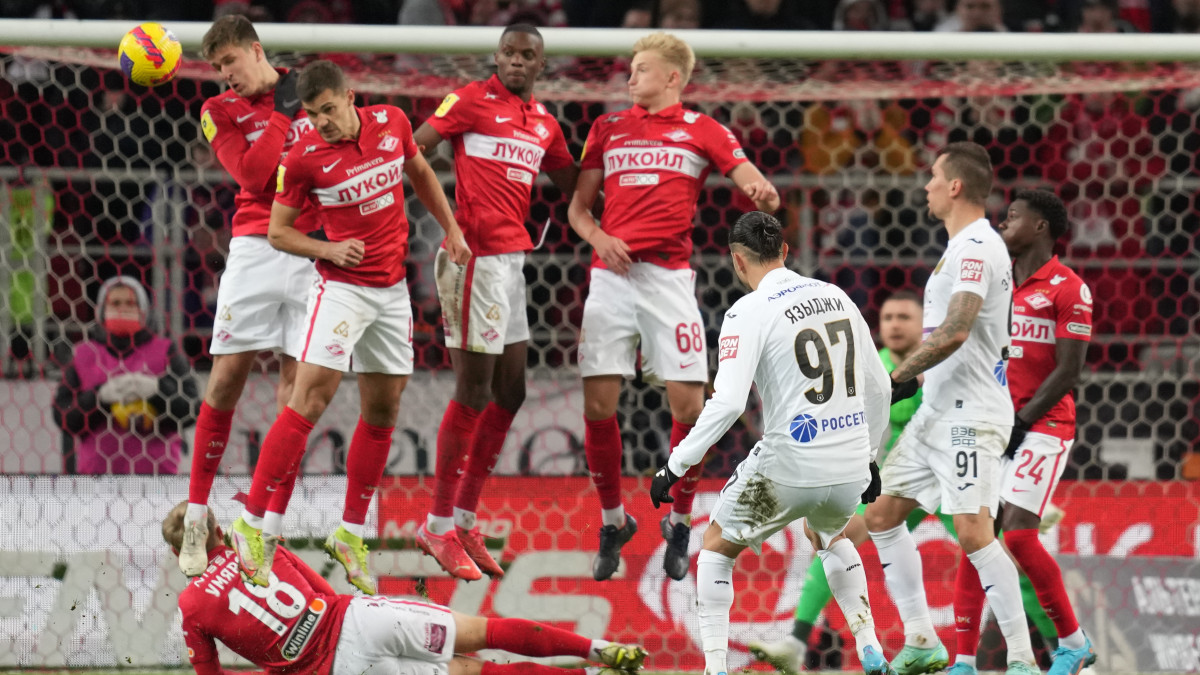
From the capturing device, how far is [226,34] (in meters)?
5.56

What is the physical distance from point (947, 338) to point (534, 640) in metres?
2.21

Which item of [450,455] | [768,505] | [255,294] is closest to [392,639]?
[450,455]

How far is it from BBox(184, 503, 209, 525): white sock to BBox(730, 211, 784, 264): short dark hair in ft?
8.62

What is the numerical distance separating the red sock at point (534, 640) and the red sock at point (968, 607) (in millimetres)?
1672

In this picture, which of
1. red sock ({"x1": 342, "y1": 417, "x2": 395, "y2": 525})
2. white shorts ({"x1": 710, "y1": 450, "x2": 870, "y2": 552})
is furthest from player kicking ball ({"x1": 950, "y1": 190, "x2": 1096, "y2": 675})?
red sock ({"x1": 342, "y1": 417, "x2": 395, "y2": 525})

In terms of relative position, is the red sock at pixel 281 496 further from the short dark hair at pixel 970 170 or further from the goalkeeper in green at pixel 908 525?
the short dark hair at pixel 970 170

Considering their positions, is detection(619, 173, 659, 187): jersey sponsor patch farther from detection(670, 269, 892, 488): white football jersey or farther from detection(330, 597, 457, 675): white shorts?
detection(330, 597, 457, 675): white shorts

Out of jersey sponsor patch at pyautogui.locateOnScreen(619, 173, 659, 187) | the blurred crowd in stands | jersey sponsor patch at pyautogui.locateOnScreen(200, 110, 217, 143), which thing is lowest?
jersey sponsor patch at pyautogui.locateOnScreen(619, 173, 659, 187)

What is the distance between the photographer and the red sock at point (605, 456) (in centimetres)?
629

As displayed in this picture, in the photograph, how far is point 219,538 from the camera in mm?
5992

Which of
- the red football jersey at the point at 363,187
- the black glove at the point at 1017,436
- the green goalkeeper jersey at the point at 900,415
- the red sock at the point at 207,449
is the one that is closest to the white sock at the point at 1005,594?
the black glove at the point at 1017,436

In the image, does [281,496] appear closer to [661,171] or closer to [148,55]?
[148,55]

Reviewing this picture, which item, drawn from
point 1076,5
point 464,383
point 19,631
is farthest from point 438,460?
point 1076,5

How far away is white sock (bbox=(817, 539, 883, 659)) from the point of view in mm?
5176
